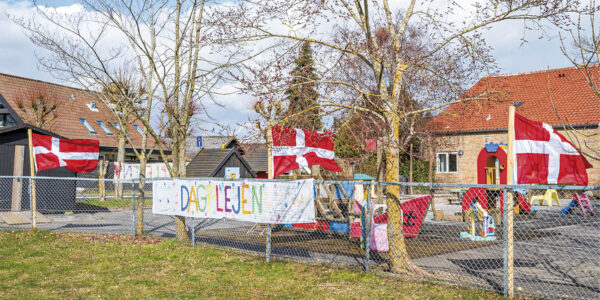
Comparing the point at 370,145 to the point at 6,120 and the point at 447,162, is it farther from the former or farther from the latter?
the point at 6,120

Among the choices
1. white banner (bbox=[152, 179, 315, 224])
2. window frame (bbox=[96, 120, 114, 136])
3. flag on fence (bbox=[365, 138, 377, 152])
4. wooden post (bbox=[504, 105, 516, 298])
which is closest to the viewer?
wooden post (bbox=[504, 105, 516, 298])

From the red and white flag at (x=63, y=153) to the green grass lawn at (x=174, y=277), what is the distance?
348cm

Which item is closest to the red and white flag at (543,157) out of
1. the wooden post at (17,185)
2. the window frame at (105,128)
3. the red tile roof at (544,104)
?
the wooden post at (17,185)

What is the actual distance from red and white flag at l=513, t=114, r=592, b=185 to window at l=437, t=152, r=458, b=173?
91.0 feet

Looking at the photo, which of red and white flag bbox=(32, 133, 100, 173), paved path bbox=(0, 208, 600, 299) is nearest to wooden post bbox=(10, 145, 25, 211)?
paved path bbox=(0, 208, 600, 299)

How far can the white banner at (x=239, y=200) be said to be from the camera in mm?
8359

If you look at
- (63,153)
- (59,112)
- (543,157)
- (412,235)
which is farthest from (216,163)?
(543,157)

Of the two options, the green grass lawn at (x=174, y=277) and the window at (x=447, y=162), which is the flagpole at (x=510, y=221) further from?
the window at (x=447, y=162)

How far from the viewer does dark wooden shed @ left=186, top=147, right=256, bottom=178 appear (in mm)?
25719

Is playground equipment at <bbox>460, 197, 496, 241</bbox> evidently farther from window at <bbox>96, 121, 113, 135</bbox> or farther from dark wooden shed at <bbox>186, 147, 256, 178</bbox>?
window at <bbox>96, 121, 113, 135</bbox>

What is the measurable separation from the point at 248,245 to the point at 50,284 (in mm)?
4503

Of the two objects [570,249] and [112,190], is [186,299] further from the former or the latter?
[112,190]

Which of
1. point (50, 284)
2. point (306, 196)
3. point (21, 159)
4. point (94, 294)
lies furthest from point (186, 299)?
point (21, 159)

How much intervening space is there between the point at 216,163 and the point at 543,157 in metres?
20.9
